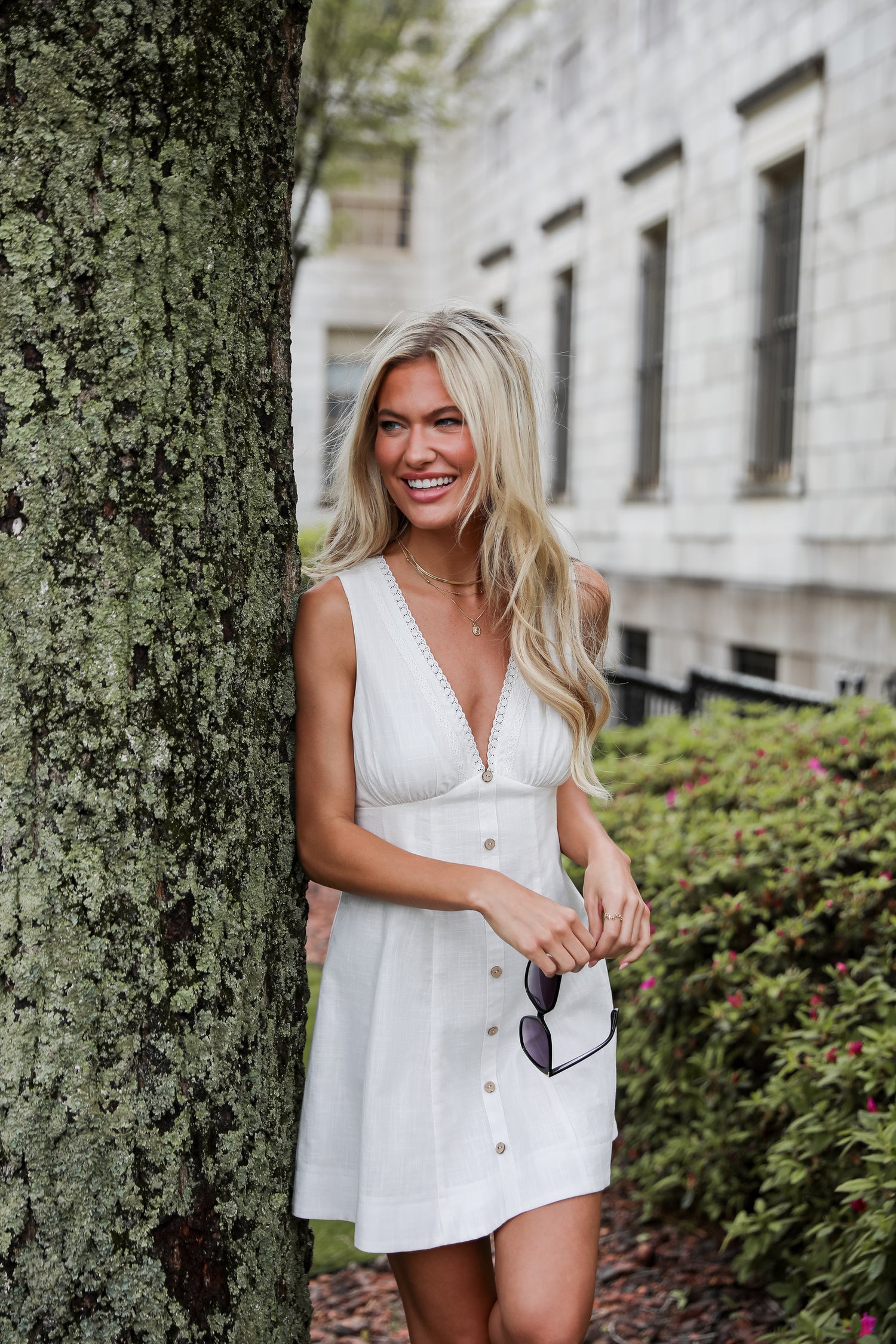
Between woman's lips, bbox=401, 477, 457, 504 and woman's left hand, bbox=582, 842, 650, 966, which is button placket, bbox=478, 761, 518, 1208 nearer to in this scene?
woman's left hand, bbox=582, 842, 650, 966

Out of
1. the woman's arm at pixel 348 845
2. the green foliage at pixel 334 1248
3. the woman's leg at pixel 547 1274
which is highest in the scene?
the woman's arm at pixel 348 845

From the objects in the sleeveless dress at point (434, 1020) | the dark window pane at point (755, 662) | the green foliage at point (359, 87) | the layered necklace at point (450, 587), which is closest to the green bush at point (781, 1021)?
the sleeveless dress at point (434, 1020)

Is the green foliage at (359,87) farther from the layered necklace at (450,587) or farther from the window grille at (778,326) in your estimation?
the layered necklace at (450,587)

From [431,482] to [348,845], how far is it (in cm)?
70

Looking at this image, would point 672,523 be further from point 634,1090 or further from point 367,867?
point 367,867

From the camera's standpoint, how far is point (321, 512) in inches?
875

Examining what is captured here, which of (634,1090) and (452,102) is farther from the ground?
(452,102)

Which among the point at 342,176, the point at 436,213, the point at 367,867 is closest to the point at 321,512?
the point at 342,176

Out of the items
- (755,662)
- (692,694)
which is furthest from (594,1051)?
(755,662)

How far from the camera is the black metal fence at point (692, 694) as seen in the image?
7559 mm

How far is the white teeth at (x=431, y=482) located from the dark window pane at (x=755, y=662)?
10.1m

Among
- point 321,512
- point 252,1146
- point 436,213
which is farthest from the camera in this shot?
point 436,213

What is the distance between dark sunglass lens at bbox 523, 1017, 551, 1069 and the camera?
2.21 m

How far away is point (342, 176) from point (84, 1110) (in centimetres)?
1992
